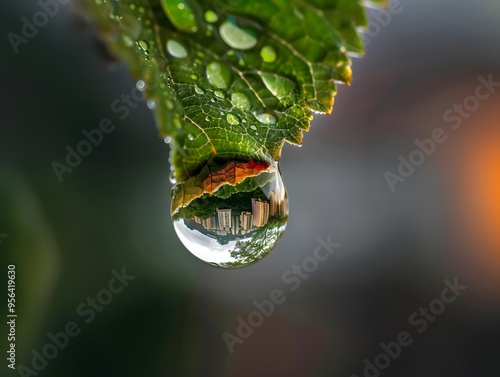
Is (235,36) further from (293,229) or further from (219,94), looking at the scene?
(293,229)

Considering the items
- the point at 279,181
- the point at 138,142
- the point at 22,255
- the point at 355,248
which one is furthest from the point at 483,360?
the point at 279,181

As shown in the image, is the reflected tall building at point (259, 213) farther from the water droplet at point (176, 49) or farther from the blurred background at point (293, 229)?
the blurred background at point (293, 229)

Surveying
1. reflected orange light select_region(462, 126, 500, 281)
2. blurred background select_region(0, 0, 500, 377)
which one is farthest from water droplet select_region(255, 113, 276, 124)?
reflected orange light select_region(462, 126, 500, 281)

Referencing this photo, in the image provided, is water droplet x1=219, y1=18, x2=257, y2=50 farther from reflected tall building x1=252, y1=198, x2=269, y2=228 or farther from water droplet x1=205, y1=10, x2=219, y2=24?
reflected tall building x1=252, y1=198, x2=269, y2=228

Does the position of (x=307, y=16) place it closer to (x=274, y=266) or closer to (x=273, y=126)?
(x=273, y=126)

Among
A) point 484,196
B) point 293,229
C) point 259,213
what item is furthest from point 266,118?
point 484,196
